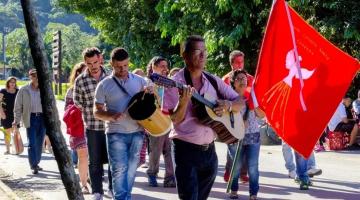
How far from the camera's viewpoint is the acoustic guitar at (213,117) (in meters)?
5.25

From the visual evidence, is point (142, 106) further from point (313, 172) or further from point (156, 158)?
point (313, 172)

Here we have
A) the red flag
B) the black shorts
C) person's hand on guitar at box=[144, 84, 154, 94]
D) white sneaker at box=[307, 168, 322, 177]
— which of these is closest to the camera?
the red flag

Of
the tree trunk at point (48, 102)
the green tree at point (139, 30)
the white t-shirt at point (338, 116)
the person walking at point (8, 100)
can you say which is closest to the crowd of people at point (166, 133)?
the tree trunk at point (48, 102)

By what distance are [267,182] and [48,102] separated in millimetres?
5701

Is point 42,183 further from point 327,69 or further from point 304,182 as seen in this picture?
point 327,69

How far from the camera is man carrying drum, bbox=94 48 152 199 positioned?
6785mm

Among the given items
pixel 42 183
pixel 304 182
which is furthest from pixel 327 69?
pixel 42 183

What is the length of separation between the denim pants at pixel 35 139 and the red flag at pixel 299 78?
6347 millimetres

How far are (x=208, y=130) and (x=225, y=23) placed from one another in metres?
13.3

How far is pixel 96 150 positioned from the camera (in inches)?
303

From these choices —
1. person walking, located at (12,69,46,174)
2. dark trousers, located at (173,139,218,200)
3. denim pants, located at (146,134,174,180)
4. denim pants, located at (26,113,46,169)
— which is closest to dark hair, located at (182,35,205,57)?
dark trousers, located at (173,139,218,200)

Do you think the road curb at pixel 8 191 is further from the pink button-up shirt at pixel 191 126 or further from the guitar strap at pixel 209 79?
the guitar strap at pixel 209 79

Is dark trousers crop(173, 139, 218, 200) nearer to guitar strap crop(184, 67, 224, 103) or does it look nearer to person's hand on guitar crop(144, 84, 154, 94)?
guitar strap crop(184, 67, 224, 103)

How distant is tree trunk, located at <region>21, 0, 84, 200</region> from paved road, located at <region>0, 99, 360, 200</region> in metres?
3.58
